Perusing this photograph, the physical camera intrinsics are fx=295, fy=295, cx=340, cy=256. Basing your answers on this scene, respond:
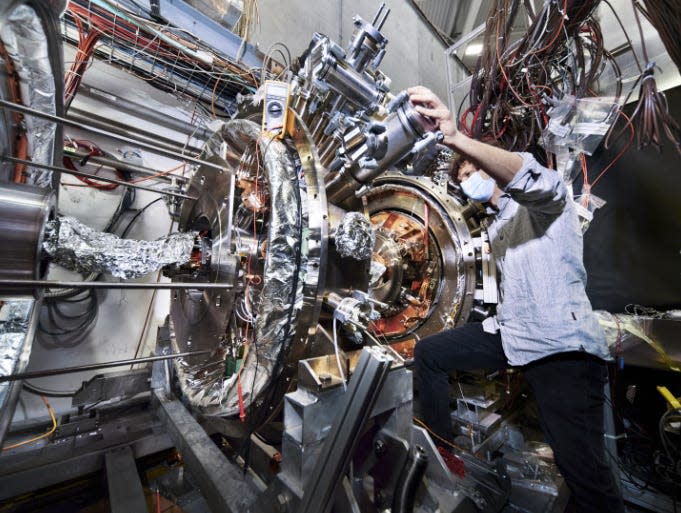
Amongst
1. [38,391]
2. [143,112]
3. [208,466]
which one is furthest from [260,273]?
[143,112]

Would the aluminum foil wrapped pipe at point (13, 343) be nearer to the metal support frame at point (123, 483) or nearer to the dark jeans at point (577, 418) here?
the metal support frame at point (123, 483)

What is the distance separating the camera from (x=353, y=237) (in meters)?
0.84

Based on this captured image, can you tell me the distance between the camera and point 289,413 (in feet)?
2.20

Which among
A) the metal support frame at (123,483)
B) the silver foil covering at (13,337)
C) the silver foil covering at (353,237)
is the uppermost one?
the silver foil covering at (353,237)

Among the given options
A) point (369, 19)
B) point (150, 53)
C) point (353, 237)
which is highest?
point (369, 19)

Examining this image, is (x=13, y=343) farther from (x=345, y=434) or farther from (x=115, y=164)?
(x=345, y=434)

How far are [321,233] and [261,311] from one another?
0.91ft

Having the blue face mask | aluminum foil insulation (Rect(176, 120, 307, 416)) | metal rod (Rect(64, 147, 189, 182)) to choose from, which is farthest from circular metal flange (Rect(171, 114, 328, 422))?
the blue face mask

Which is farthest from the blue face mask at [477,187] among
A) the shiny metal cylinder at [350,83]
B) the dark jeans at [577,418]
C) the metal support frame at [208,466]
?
the metal support frame at [208,466]

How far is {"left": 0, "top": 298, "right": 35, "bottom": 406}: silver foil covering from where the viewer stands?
96cm

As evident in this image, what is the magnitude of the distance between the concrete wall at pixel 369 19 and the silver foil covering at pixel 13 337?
2.05 metres

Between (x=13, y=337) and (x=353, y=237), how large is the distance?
1229 millimetres

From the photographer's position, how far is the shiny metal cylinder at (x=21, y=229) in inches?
30.1

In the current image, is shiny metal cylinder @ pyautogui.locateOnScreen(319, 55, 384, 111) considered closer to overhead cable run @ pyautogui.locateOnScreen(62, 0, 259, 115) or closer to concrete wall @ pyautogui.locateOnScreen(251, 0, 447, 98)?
overhead cable run @ pyautogui.locateOnScreen(62, 0, 259, 115)
